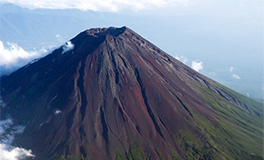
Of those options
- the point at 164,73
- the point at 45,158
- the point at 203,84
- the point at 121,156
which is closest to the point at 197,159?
the point at 121,156

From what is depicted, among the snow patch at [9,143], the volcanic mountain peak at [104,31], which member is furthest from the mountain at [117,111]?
the volcanic mountain peak at [104,31]

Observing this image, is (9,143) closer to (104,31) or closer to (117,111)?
(117,111)

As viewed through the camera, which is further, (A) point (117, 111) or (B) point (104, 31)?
(B) point (104, 31)

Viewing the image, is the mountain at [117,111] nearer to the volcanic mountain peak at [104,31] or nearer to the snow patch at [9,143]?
the snow patch at [9,143]

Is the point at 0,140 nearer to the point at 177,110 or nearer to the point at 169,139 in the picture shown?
the point at 169,139

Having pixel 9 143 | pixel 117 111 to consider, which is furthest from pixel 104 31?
pixel 9 143

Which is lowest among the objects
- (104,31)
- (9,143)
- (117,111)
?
(117,111)

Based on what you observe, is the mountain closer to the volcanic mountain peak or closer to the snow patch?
the snow patch

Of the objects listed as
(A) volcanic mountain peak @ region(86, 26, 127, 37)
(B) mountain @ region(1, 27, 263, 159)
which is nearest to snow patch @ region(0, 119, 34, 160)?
(B) mountain @ region(1, 27, 263, 159)
